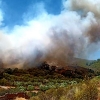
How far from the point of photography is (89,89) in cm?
2609

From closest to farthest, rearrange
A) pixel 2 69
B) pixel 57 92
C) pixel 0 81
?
pixel 57 92 → pixel 0 81 → pixel 2 69

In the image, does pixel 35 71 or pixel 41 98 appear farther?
pixel 35 71

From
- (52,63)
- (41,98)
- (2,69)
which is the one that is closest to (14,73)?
(2,69)

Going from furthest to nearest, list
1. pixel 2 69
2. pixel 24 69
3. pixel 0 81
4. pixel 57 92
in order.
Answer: pixel 24 69
pixel 2 69
pixel 0 81
pixel 57 92

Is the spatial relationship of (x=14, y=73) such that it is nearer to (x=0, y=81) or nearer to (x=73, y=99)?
(x=0, y=81)

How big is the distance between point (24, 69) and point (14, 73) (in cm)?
398

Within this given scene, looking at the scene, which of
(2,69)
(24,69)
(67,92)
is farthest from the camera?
(24,69)

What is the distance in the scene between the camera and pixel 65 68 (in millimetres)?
88062

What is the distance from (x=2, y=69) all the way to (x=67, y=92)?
163 ft

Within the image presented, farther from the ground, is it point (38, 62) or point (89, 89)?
point (38, 62)

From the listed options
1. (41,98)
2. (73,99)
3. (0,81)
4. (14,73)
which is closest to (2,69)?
(14,73)

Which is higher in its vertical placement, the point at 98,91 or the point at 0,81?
the point at 0,81

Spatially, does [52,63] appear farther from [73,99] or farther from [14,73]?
[73,99]

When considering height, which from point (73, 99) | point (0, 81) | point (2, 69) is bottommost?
point (73, 99)
